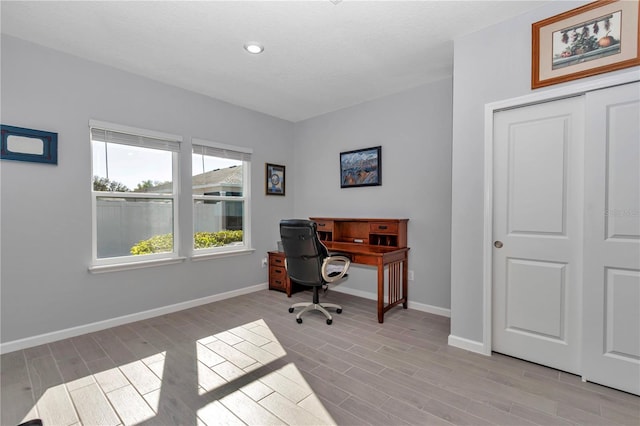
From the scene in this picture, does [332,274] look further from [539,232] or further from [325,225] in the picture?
[539,232]

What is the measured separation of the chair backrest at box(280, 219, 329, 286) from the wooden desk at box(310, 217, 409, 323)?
0.51 meters

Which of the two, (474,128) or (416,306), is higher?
(474,128)

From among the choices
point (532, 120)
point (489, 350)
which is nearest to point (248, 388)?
point (489, 350)

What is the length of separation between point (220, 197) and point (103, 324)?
76.1 inches

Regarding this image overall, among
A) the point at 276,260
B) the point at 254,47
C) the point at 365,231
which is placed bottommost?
the point at 276,260

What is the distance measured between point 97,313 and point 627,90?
479 cm

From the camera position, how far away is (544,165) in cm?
222

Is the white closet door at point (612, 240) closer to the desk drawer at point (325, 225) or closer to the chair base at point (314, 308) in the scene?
the chair base at point (314, 308)

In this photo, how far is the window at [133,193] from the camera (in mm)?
2992

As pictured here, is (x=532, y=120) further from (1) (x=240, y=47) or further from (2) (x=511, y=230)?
(1) (x=240, y=47)

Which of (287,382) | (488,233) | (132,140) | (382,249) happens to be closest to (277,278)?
(382,249)

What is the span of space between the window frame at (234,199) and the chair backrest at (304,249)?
125 centimetres

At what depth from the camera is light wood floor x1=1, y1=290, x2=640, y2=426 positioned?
5.60 ft

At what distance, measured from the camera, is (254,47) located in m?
2.63
